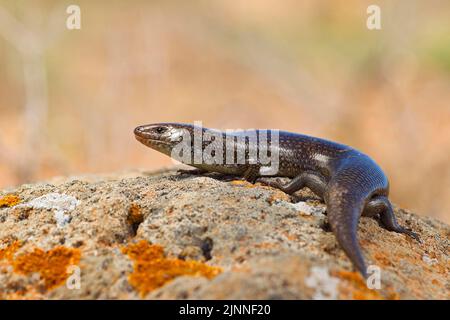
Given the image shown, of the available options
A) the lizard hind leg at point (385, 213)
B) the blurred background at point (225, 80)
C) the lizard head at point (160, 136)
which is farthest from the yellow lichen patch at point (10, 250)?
the blurred background at point (225, 80)

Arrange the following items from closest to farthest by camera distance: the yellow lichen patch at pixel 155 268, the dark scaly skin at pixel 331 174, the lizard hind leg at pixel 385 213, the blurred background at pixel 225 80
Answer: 1. the yellow lichen patch at pixel 155 268
2. the dark scaly skin at pixel 331 174
3. the lizard hind leg at pixel 385 213
4. the blurred background at pixel 225 80

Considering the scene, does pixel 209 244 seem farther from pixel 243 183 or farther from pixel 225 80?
pixel 225 80

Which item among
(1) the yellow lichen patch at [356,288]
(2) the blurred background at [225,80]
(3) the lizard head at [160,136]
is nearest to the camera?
(1) the yellow lichen patch at [356,288]

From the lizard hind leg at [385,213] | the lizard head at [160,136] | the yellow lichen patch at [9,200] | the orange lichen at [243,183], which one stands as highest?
the lizard head at [160,136]

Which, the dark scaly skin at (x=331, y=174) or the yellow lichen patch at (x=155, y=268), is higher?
the dark scaly skin at (x=331, y=174)

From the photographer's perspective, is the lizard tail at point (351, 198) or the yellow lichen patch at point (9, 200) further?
the yellow lichen patch at point (9, 200)

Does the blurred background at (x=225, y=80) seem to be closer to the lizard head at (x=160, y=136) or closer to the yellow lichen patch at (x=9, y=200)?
the lizard head at (x=160, y=136)
